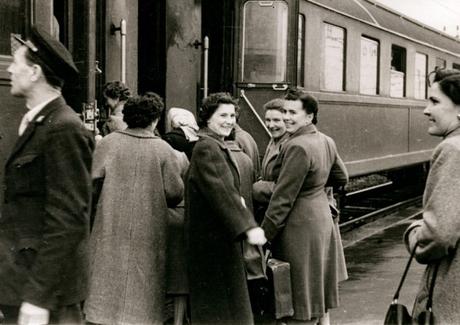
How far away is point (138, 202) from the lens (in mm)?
4914

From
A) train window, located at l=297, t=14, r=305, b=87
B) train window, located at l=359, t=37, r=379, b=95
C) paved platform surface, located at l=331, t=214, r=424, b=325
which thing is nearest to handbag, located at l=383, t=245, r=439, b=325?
paved platform surface, located at l=331, t=214, r=424, b=325

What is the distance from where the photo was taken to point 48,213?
2.85 metres

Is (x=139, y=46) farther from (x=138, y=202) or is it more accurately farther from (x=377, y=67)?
(x=377, y=67)

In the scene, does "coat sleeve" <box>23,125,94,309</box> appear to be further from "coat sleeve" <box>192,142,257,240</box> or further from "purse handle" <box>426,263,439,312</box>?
"coat sleeve" <box>192,142,257,240</box>

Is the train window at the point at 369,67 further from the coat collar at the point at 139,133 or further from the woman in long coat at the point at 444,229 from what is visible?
the woman in long coat at the point at 444,229

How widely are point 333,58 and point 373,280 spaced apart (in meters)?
4.00

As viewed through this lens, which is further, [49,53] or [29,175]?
[49,53]

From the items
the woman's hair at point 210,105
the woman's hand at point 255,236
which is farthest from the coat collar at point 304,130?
the woman's hand at point 255,236

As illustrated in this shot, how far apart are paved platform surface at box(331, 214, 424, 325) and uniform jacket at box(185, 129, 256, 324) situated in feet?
5.93

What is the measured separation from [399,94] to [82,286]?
11.8 metres

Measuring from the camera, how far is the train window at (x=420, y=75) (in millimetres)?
14930

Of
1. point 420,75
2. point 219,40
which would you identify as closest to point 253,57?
point 219,40

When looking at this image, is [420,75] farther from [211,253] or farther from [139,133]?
[211,253]

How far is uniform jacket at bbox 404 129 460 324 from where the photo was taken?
3.10 m
